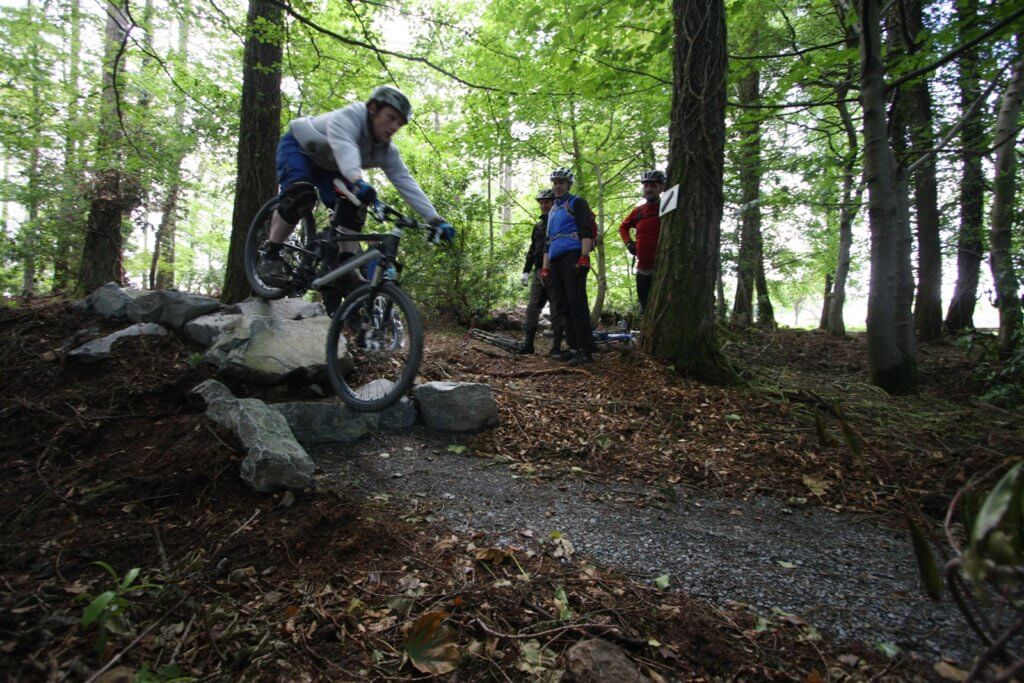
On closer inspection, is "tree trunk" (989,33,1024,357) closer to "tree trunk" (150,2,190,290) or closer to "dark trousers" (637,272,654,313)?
"dark trousers" (637,272,654,313)

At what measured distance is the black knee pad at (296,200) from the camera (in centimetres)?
382

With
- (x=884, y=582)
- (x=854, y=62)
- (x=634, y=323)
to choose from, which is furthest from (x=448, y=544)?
(x=634, y=323)

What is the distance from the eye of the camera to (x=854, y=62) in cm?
539

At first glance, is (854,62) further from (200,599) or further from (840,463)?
(200,599)

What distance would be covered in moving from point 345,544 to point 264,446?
2.55 feet

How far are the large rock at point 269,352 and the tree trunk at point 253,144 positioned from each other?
1404mm

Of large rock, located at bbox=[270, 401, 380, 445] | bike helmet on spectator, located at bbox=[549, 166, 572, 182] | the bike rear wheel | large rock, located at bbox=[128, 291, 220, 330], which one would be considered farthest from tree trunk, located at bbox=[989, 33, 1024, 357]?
large rock, located at bbox=[128, 291, 220, 330]

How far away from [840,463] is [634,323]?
6.13 meters

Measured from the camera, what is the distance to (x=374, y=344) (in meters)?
3.65

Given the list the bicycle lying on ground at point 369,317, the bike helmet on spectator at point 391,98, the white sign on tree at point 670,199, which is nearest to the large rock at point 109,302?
the bicycle lying on ground at point 369,317

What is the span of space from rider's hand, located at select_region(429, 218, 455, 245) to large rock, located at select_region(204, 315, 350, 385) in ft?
3.97

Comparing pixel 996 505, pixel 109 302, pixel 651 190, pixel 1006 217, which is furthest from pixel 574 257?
pixel 1006 217

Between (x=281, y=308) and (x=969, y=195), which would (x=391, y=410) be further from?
(x=969, y=195)

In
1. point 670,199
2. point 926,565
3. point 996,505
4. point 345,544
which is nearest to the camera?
point 996,505
